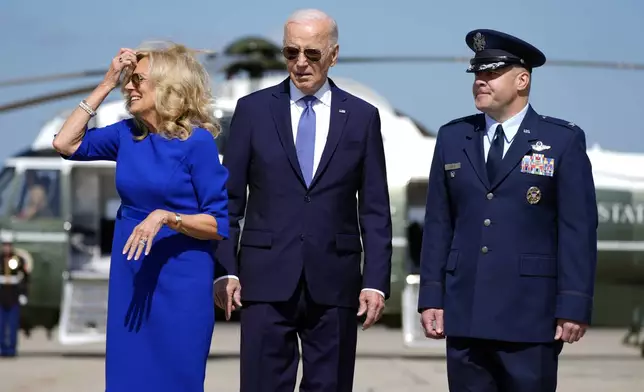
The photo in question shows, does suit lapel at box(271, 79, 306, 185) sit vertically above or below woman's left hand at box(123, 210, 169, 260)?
above

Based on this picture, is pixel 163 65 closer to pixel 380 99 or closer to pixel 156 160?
pixel 156 160

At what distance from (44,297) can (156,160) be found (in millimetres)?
10988

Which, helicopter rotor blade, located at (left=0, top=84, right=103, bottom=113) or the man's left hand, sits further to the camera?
helicopter rotor blade, located at (left=0, top=84, right=103, bottom=113)

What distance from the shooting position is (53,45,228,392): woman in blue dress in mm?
4488

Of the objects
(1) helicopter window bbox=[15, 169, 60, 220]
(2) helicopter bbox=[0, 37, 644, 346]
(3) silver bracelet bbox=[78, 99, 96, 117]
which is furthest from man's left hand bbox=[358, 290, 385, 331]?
(1) helicopter window bbox=[15, 169, 60, 220]

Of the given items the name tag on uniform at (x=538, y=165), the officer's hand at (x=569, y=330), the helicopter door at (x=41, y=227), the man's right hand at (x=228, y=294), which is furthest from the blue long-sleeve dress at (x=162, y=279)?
the helicopter door at (x=41, y=227)

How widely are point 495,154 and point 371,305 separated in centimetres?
77

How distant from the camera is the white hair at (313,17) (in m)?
5.07

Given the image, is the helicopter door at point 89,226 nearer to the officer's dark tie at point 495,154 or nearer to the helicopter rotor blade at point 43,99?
the helicopter rotor blade at point 43,99

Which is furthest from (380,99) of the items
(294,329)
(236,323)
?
(294,329)

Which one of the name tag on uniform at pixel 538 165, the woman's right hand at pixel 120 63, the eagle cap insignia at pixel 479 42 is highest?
the eagle cap insignia at pixel 479 42

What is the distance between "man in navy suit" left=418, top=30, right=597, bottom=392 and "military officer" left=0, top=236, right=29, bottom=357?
9653 mm

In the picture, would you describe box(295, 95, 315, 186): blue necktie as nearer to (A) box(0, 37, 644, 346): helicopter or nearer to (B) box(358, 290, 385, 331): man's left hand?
(B) box(358, 290, 385, 331): man's left hand

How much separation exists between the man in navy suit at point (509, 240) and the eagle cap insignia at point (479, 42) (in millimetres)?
16
